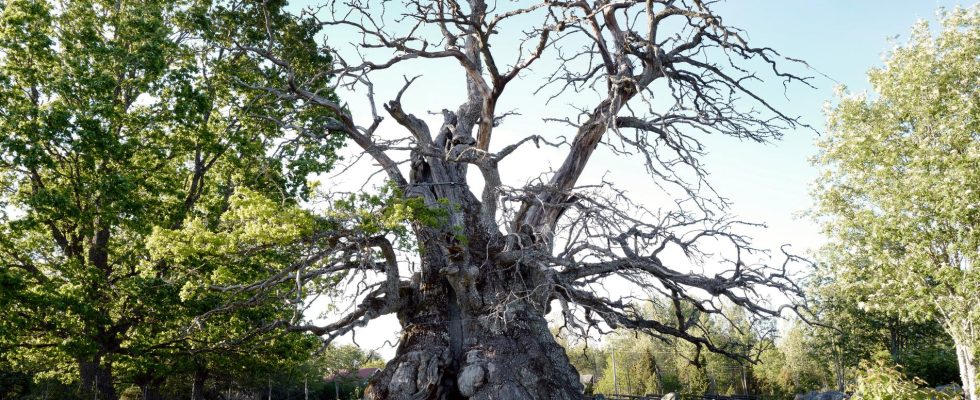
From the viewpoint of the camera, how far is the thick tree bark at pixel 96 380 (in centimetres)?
1424

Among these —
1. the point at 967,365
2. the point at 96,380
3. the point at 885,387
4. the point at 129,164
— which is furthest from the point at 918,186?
the point at 96,380

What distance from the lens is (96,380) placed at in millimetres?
14336

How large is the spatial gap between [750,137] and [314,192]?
24.4ft

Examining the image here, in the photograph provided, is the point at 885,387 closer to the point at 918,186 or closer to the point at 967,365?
the point at 918,186

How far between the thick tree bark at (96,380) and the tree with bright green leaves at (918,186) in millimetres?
18989

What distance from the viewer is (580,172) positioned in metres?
11.8

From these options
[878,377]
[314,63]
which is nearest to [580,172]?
[878,377]

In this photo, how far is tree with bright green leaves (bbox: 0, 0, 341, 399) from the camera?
481 inches

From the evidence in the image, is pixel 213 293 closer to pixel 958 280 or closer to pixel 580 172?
pixel 580 172

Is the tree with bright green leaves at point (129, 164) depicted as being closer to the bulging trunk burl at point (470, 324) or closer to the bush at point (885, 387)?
the bulging trunk burl at point (470, 324)

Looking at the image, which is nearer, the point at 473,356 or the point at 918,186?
the point at 473,356

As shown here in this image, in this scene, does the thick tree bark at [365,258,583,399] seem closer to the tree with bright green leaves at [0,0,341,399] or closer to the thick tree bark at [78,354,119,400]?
the tree with bright green leaves at [0,0,341,399]

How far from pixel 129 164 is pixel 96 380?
4.95 metres

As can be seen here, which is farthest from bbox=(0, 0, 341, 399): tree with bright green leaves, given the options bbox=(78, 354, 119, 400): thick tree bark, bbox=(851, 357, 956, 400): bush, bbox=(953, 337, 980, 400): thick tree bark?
bbox=(953, 337, 980, 400): thick tree bark
